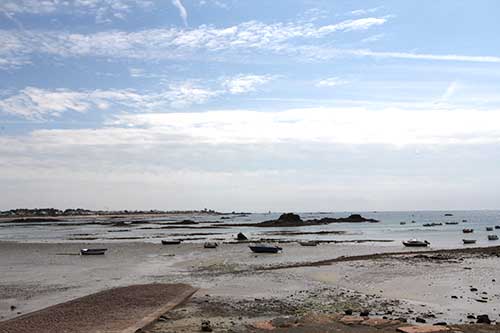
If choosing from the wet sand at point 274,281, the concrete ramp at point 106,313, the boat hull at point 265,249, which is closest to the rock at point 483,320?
the wet sand at point 274,281

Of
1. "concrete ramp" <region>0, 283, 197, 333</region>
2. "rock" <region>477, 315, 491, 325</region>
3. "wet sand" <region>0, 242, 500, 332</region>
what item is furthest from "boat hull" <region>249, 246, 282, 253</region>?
"rock" <region>477, 315, 491, 325</region>

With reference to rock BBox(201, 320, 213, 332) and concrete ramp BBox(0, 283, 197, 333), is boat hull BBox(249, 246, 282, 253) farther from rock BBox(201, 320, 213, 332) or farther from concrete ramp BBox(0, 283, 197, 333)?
rock BBox(201, 320, 213, 332)

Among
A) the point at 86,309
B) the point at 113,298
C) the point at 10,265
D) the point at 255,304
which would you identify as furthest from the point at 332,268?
the point at 10,265

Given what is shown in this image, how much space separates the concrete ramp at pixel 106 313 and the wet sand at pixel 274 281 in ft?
2.74

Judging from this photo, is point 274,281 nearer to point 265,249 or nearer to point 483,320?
point 483,320

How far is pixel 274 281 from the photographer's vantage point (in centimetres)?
2798

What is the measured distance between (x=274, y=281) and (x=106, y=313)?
38.1 feet

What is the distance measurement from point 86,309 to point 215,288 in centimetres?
771

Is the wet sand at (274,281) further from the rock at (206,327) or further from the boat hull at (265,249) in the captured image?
the boat hull at (265,249)

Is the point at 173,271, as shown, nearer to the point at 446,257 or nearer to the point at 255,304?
the point at 255,304

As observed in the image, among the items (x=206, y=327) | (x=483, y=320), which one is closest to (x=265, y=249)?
(x=483, y=320)

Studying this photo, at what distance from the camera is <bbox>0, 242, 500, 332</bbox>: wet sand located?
19562mm

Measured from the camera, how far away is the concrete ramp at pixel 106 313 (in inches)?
628

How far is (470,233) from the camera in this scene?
8275cm
